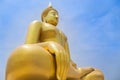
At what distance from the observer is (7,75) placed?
3.82 meters

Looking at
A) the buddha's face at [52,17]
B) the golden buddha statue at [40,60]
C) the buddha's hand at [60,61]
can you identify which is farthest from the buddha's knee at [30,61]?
the buddha's face at [52,17]

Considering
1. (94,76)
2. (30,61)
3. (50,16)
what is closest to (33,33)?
(50,16)

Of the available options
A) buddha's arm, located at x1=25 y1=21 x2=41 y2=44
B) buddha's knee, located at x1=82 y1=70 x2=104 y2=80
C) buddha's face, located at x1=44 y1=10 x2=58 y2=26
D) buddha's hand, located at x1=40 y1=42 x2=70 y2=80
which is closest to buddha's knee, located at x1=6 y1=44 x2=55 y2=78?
buddha's hand, located at x1=40 y1=42 x2=70 y2=80

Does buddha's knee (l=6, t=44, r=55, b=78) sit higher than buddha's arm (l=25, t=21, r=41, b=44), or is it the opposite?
buddha's arm (l=25, t=21, r=41, b=44)

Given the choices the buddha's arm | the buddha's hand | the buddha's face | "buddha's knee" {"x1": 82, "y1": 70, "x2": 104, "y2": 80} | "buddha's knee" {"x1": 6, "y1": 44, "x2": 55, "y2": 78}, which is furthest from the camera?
the buddha's face

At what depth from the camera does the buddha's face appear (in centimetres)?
495

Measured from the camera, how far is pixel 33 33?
4.48m

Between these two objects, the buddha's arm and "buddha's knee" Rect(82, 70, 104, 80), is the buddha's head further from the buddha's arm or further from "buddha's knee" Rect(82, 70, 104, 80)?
"buddha's knee" Rect(82, 70, 104, 80)

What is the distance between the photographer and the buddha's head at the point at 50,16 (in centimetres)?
496

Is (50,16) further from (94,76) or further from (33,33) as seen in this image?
(94,76)

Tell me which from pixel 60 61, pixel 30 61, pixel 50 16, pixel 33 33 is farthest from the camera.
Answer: pixel 50 16

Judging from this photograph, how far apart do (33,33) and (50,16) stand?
657mm

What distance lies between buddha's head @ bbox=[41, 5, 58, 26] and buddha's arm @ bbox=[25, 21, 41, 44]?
425 mm

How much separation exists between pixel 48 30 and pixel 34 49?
97 centimetres
